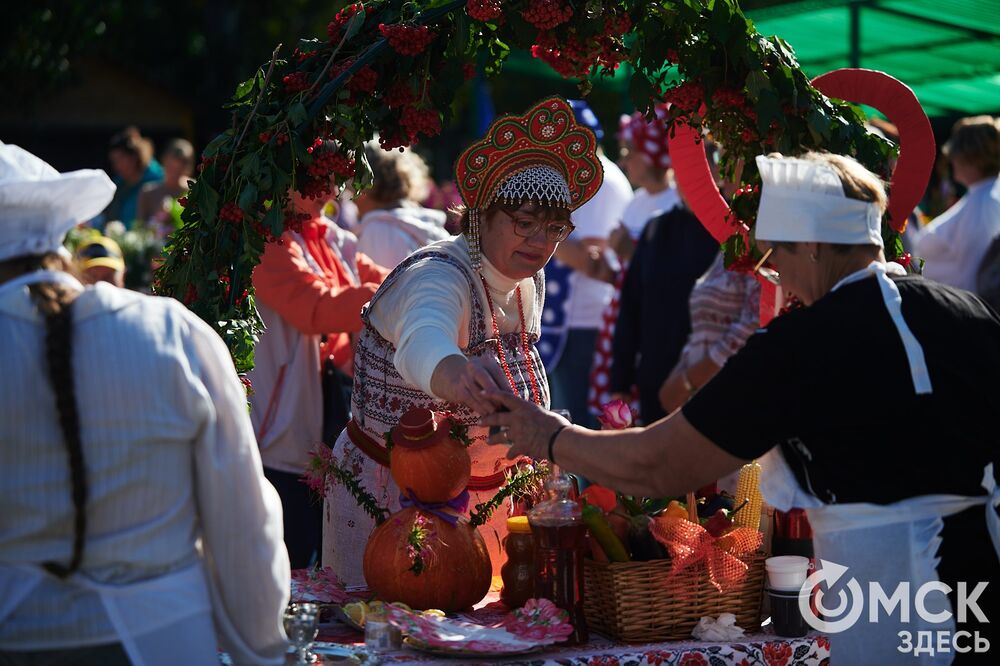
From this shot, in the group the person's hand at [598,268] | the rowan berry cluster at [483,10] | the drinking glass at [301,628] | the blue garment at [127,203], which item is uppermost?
the blue garment at [127,203]

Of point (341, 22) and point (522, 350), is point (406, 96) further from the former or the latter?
point (522, 350)

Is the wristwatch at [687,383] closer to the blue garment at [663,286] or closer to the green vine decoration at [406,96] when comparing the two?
the blue garment at [663,286]

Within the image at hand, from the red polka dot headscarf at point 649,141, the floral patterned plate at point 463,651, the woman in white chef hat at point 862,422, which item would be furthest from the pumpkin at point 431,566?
the red polka dot headscarf at point 649,141

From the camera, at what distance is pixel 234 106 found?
3557 millimetres

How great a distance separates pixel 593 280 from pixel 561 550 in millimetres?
4055

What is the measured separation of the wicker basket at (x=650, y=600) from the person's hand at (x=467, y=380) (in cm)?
50

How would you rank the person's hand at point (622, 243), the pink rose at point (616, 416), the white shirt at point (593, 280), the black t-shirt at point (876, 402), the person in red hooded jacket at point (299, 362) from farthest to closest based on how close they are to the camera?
the white shirt at point (593, 280), the person's hand at point (622, 243), the person in red hooded jacket at point (299, 362), the pink rose at point (616, 416), the black t-shirt at point (876, 402)

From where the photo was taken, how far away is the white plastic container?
3.08 meters

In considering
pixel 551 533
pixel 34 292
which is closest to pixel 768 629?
pixel 551 533

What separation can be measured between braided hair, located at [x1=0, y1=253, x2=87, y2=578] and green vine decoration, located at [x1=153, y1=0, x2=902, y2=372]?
3.77 feet

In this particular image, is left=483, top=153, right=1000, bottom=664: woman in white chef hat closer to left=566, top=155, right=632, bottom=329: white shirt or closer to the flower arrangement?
the flower arrangement

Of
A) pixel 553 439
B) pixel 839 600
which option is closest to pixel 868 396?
pixel 839 600

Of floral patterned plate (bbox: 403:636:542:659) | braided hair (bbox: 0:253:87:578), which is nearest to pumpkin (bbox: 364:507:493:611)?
floral patterned plate (bbox: 403:636:542:659)

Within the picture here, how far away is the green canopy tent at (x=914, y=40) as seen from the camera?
8.66m
